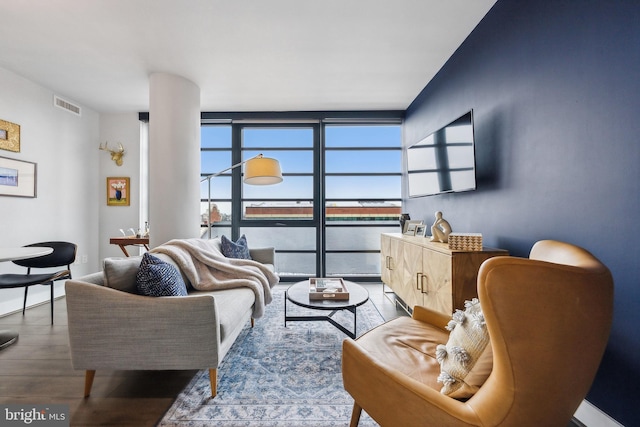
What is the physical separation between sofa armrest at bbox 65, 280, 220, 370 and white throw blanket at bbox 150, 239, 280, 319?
739 mm

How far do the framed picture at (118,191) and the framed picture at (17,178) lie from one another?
0.96 metres

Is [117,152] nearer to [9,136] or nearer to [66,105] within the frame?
[66,105]

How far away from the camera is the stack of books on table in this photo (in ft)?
7.26

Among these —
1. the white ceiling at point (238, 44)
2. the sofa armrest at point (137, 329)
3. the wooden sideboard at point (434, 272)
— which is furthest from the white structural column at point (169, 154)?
the wooden sideboard at point (434, 272)

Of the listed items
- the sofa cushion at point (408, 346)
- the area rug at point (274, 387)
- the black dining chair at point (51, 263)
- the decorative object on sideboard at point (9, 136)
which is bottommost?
the area rug at point (274, 387)

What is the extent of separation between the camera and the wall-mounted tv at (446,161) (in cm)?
222

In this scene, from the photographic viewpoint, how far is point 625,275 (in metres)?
1.27

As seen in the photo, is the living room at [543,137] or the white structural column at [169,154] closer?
the living room at [543,137]

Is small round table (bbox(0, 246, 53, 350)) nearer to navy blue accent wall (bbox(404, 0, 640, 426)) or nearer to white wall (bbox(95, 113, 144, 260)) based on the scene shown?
white wall (bbox(95, 113, 144, 260))

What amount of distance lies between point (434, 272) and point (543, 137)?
3.76 ft

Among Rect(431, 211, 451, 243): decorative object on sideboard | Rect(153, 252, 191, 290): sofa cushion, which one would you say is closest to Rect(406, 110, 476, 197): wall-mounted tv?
Rect(431, 211, 451, 243): decorative object on sideboard

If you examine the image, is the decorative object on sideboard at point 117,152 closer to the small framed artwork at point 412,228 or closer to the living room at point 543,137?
the living room at point 543,137

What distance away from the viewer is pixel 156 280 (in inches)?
65.3

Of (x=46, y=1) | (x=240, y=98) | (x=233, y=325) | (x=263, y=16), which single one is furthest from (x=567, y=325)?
(x=240, y=98)
